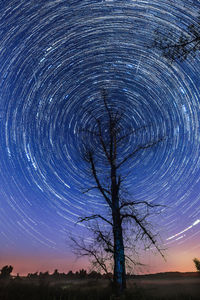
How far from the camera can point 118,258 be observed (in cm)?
583

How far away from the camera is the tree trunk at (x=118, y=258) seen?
5.39 m

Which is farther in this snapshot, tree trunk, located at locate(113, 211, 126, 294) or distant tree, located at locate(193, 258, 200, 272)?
distant tree, located at locate(193, 258, 200, 272)

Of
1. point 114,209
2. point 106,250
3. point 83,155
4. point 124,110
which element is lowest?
point 106,250

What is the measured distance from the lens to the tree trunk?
5393 millimetres

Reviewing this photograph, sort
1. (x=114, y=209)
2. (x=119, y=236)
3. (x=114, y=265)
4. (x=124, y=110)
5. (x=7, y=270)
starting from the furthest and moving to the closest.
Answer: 1. (x=7, y=270)
2. (x=124, y=110)
3. (x=114, y=209)
4. (x=119, y=236)
5. (x=114, y=265)

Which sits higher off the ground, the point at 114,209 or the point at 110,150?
the point at 110,150

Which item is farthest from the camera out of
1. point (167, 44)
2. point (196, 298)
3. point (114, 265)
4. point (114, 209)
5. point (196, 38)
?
point (114, 209)

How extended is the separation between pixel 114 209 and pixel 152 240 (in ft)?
5.50

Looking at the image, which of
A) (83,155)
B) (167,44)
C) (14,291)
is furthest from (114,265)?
(167,44)

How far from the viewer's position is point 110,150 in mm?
8359

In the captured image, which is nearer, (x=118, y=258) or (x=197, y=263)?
(x=118, y=258)

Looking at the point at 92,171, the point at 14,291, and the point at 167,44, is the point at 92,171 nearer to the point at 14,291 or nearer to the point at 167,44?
the point at 14,291

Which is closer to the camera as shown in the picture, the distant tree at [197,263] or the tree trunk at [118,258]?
the tree trunk at [118,258]

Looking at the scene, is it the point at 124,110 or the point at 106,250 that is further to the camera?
the point at 124,110
